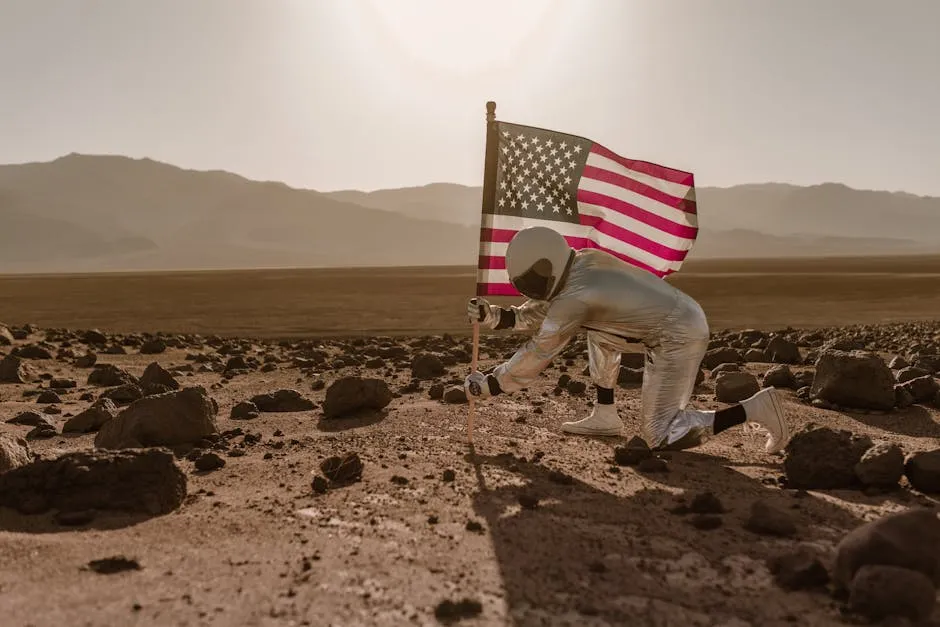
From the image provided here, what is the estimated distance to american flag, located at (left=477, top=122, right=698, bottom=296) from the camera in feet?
20.2

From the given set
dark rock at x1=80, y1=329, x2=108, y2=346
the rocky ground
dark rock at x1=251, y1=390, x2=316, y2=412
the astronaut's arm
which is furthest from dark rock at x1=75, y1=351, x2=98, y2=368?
the astronaut's arm

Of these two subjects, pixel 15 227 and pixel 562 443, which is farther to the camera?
pixel 15 227

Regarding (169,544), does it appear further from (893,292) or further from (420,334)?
(893,292)

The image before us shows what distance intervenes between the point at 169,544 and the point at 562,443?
3.27 m

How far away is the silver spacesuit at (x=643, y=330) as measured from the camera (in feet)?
17.8

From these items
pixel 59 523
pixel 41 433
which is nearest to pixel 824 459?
pixel 59 523

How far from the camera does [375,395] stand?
747 cm

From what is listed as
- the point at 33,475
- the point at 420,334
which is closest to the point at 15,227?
the point at 420,334

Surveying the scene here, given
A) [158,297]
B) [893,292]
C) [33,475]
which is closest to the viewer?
[33,475]

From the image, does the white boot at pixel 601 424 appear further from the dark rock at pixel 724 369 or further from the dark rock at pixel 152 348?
the dark rock at pixel 152 348

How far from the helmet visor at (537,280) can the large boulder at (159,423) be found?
116 inches

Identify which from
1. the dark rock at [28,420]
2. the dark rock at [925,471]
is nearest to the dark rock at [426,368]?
the dark rock at [28,420]

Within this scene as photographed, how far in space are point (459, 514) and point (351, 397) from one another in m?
3.29

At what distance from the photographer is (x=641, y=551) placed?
365cm
